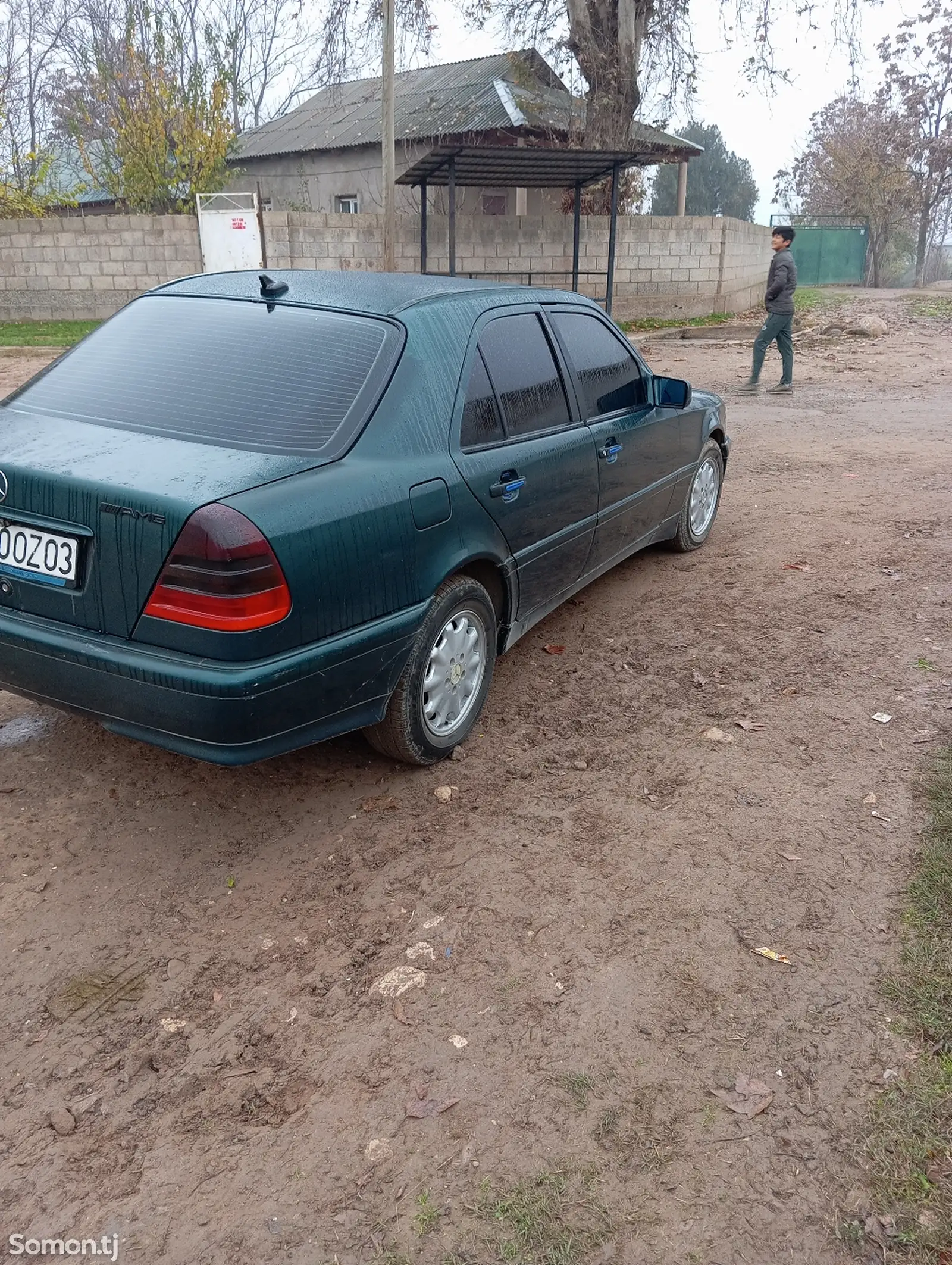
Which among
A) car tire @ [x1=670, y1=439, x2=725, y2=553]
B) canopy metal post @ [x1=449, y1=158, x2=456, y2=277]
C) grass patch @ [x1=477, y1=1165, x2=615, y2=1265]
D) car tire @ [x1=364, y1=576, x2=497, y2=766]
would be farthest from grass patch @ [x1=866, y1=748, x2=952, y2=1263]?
canopy metal post @ [x1=449, y1=158, x2=456, y2=277]

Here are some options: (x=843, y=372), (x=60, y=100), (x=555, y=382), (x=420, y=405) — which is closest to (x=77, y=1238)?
(x=420, y=405)

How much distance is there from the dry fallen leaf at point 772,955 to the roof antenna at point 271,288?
2.78m

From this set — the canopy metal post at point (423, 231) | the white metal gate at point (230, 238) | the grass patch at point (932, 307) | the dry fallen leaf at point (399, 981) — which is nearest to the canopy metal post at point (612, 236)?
the canopy metal post at point (423, 231)

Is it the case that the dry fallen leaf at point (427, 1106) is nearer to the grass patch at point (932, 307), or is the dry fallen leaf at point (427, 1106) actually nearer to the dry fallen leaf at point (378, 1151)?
the dry fallen leaf at point (378, 1151)

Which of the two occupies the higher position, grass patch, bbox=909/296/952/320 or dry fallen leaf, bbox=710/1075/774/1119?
grass patch, bbox=909/296/952/320

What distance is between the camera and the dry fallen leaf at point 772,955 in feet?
8.91

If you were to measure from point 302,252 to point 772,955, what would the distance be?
17.5 metres

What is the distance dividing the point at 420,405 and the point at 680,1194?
2410mm

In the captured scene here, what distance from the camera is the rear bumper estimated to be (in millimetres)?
2746

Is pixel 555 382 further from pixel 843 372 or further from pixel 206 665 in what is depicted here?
pixel 843 372

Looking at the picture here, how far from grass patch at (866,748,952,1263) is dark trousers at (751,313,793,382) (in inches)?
417

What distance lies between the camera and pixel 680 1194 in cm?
205

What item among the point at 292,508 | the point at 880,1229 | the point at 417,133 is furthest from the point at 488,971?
the point at 417,133

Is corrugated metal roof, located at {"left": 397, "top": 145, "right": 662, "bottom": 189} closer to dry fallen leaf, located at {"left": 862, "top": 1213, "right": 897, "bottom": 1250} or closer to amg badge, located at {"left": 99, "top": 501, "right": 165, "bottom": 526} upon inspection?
amg badge, located at {"left": 99, "top": 501, "right": 165, "bottom": 526}
